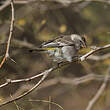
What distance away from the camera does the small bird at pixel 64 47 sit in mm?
3859

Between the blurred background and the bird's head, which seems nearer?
the bird's head

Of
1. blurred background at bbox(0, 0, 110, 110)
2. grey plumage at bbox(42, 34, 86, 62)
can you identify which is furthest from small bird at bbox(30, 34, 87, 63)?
blurred background at bbox(0, 0, 110, 110)

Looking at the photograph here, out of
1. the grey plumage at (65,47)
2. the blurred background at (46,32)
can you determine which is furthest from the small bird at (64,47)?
the blurred background at (46,32)

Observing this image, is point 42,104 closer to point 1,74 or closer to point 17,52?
point 17,52

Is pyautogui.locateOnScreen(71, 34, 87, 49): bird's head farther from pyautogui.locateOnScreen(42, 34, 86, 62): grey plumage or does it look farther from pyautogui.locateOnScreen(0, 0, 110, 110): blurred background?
pyautogui.locateOnScreen(0, 0, 110, 110): blurred background

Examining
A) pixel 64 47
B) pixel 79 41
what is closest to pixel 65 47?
pixel 64 47

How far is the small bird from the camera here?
386 centimetres

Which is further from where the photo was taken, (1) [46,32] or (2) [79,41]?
(1) [46,32]

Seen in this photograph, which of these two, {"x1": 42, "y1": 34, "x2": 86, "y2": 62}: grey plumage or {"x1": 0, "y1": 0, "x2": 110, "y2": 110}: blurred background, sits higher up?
{"x1": 42, "y1": 34, "x2": 86, "y2": 62}: grey plumage

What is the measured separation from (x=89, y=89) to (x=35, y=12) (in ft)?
12.1

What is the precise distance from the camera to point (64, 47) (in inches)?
160

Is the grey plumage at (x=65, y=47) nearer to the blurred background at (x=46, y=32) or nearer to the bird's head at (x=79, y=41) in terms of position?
the bird's head at (x=79, y=41)

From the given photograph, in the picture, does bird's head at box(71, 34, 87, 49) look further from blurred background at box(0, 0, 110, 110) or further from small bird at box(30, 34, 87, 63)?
blurred background at box(0, 0, 110, 110)

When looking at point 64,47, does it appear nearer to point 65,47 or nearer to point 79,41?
point 65,47
